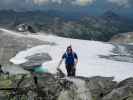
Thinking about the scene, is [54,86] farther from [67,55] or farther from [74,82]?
[67,55]

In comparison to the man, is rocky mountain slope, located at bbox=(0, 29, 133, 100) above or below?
below

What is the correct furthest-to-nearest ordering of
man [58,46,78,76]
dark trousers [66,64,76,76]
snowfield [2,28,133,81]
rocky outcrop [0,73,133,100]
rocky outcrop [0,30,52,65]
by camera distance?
rocky outcrop [0,30,52,65] < snowfield [2,28,133,81] < dark trousers [66,64,76,76] < man [58,46,78,76] < rocky outcrop [0,73,133,100]

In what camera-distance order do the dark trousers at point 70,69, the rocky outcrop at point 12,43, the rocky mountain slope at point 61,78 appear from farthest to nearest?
the rocky outcrop at point 12,43 < the dark trousers at point 70,69 < the rocky mountain slope at point 61,78

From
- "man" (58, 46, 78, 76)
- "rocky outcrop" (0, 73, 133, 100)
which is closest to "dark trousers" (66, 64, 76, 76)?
"man" (58, 46, 78, 76)

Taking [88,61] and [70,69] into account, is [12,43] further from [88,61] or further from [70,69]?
[70,69]

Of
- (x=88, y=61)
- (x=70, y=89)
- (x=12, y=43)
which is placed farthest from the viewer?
(x=12, y=43)

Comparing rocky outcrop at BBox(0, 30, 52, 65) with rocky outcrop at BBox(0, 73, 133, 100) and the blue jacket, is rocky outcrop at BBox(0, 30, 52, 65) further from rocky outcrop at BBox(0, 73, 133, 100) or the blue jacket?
rocky outcrop at BBox(0, 73, 133, 100)

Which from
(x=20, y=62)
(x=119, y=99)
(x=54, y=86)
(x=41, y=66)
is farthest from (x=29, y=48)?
(x=119, y=99)

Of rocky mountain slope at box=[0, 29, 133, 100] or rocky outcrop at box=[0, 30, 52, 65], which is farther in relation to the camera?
rocky outcrop at box=[0, 30, 52, 65]

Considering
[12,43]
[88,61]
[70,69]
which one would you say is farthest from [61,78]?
[12,43]

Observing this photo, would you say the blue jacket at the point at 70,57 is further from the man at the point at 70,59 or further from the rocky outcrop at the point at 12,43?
the rocky outcrop at the point at 12,43

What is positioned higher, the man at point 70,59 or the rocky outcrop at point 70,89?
the man at point 70,59

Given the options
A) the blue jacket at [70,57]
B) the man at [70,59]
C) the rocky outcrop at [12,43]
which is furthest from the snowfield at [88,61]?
the blue jacket at [70,57]

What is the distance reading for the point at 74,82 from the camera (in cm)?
2662
